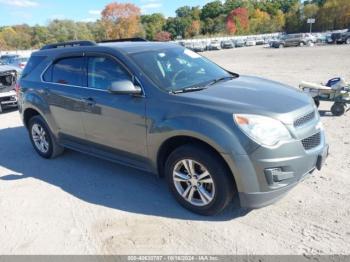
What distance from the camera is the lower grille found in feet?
11.4

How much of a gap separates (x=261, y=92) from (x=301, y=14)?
104828 mm

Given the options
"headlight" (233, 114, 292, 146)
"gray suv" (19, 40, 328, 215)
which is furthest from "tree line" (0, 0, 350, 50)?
"headlight" (233, 114, 292, 146)

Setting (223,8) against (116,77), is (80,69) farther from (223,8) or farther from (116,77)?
(223,8)

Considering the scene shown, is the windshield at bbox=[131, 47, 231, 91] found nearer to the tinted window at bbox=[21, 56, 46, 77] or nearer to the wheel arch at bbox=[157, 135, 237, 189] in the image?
the wheel arch at bbox=[157, 135, 237, 189]

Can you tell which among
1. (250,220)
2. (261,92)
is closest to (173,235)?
(250,220)

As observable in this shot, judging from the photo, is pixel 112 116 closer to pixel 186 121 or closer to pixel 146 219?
pixel 186 121

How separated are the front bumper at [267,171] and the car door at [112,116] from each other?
1.27m

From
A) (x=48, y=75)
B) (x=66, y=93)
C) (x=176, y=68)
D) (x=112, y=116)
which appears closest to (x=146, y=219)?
(x=112, y=116)

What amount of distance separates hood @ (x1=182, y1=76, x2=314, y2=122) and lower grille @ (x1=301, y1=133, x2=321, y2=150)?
29 cm

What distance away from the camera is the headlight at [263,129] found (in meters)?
3.25

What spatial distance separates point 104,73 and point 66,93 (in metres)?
0.83

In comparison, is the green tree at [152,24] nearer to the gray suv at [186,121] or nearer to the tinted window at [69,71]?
the tinted window at [69,71]

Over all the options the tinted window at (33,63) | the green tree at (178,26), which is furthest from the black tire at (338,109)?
the green tree at (178,26)

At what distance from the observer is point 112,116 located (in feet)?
14.1
